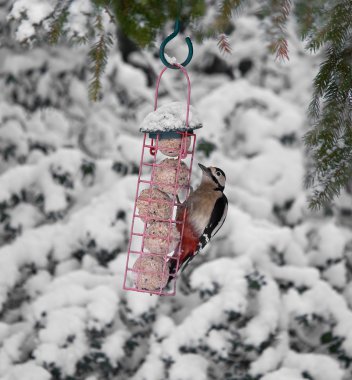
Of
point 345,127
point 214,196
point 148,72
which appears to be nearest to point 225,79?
point 148,72

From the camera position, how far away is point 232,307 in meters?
4.17

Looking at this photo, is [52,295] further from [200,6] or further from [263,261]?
[200,6]

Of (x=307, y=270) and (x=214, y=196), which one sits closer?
(x=214, y=196)

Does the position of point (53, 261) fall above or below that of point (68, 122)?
below

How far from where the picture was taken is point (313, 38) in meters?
2.45

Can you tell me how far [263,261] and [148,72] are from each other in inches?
110

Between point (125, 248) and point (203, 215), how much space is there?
6.15ft

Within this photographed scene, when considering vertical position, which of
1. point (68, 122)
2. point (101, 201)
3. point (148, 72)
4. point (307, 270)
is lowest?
point (307, 270)

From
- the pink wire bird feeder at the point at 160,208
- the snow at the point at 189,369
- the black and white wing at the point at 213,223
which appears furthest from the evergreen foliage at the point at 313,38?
the snow at the point at 189,369

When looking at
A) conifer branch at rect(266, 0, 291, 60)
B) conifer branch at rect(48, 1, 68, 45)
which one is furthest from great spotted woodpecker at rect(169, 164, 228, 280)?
conifer branch at rect(48, 1, 68, 45)

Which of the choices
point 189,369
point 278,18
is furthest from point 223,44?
point 189,369

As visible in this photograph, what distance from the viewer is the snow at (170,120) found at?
2.57 metres

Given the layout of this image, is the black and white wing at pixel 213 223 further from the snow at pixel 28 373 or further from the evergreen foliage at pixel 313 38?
the snow at pixel 28 373

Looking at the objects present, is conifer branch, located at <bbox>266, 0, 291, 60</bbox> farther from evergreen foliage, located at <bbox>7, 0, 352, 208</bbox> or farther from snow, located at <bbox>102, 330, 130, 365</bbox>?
snow, located at <bbox>102, 330, 130, 365</bbox>
